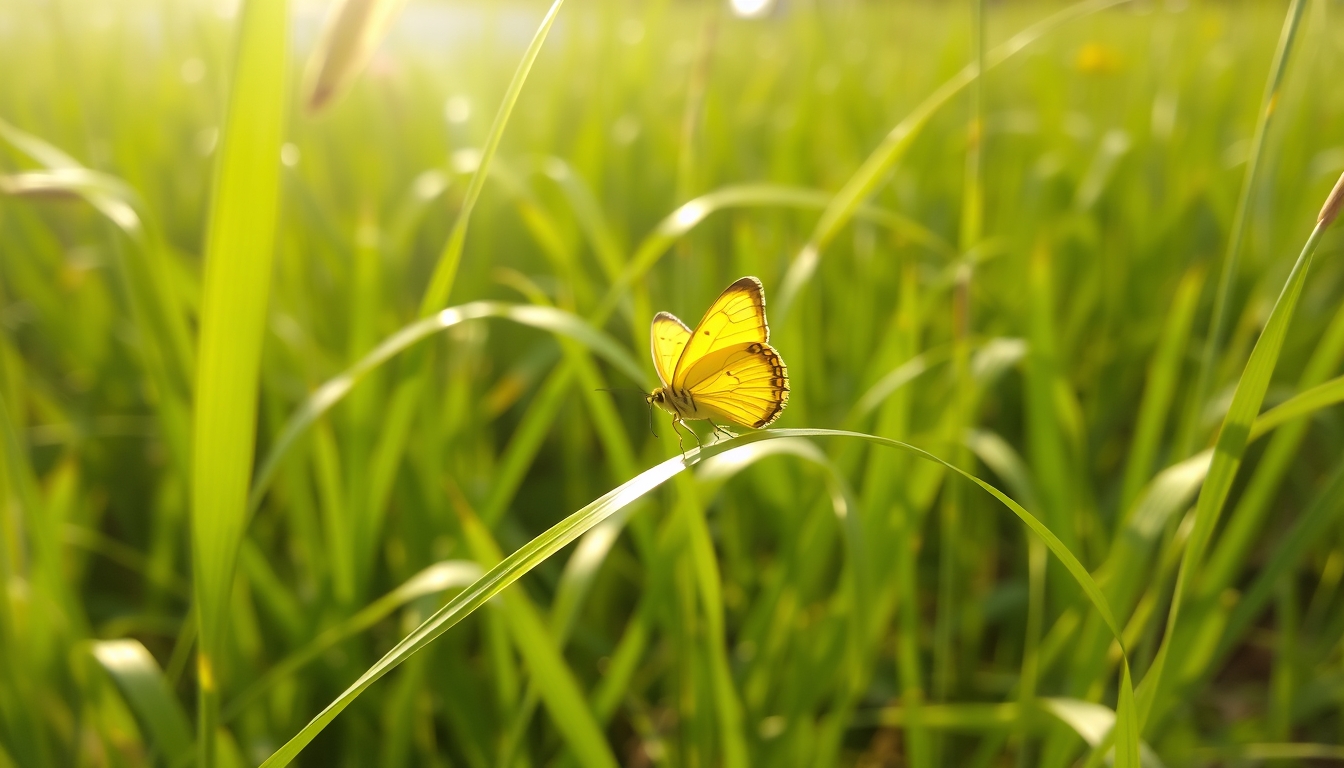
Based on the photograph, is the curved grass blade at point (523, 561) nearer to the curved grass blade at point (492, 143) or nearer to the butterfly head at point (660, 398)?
the curved grass blade at point (492, 143)

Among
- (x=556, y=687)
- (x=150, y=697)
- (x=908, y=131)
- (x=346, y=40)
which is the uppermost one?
(x=346, y=40)

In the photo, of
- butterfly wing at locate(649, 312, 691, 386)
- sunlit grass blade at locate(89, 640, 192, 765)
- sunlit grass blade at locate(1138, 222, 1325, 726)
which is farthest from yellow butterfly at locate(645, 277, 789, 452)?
sunlit grass blade at locate(89, 640, 192, 765)

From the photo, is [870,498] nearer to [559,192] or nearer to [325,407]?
[325,407]

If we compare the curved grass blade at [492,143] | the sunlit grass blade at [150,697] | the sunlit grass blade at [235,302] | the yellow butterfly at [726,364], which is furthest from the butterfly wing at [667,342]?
the sunlit grass blade at [150,697]

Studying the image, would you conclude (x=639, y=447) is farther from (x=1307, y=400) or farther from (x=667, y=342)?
(x=1307, y=400)

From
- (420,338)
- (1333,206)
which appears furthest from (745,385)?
(1333,206)

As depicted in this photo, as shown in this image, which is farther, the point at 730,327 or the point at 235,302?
the point at 730,327
